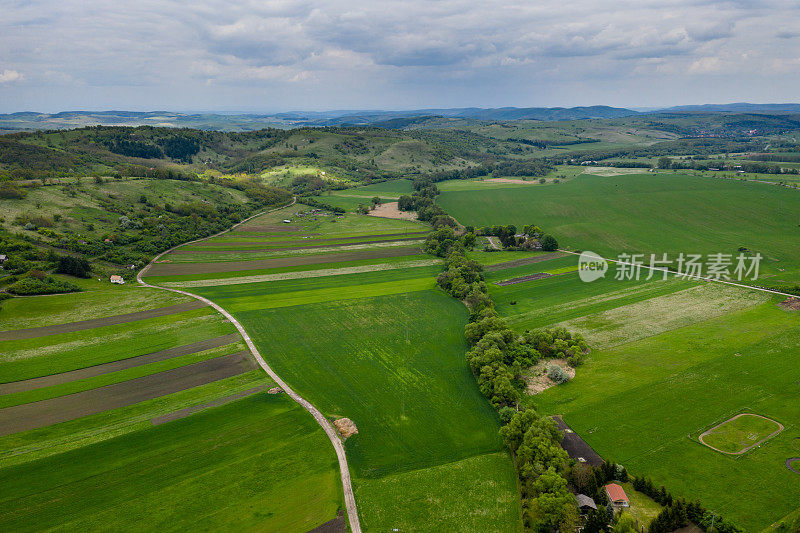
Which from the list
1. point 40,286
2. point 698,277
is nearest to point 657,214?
point 698,277

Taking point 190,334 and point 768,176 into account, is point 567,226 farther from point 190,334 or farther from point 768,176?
point 768,176

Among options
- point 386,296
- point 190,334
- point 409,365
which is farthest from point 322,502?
point 386,296

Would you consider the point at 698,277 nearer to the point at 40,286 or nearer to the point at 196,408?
the point at 196,408

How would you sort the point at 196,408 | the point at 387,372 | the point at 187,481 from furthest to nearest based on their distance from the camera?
1. the point at 387,372
2. the point at 196,408
3. the point at 187,481

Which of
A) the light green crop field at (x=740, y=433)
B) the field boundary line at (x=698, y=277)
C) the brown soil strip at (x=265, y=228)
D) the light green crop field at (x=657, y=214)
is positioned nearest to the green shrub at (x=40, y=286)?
the brown soil strip at (x=265, y=228)

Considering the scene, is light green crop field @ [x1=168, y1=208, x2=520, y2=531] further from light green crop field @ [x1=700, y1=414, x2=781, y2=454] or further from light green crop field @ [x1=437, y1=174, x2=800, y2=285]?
light green crop field @ [x1=437, y1=174, x2=800, y2=285]

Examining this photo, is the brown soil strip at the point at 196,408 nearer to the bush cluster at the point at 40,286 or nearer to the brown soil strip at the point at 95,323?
the brown soil strip at the point at 95,323

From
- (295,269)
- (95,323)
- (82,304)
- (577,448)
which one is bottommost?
(577,448)
